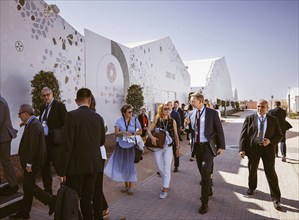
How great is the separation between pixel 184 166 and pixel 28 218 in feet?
16.1

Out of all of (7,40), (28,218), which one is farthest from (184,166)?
(7,40)

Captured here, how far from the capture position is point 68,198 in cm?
303

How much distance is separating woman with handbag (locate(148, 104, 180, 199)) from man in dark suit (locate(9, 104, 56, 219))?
7.16ft

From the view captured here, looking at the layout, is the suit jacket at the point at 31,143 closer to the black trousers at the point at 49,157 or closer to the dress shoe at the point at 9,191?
the black trousers at the point at 49,157

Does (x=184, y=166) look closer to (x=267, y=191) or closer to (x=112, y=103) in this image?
(x=267, y=191)

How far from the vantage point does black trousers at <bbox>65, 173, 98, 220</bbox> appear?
3.13 metres

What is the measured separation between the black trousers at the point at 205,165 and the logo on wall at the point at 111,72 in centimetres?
780

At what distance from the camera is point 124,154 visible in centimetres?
525

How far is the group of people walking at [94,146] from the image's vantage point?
3.11 metres

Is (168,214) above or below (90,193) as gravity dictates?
below

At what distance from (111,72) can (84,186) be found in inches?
356

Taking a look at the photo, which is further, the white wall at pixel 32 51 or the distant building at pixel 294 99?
the distant building at pixel 294 99

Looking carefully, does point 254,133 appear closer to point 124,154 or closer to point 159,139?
point 159,139

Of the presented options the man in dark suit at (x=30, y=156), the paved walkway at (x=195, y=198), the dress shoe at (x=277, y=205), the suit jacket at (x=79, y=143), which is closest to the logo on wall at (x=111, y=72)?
the paved walkway at (x=195, y=198)
